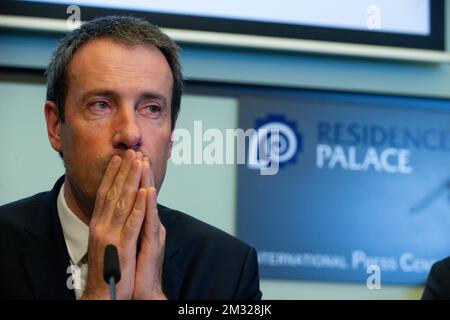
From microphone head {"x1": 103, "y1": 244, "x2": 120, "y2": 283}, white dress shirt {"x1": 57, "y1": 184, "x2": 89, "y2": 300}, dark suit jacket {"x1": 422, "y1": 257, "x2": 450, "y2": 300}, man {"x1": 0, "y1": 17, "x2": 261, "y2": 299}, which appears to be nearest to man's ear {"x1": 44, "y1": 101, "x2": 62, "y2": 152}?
man {"x1": 0, "y1": 17, "x2": 261, "y2": 299}

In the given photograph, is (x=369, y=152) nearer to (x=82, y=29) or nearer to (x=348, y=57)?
(x=348, y=57)

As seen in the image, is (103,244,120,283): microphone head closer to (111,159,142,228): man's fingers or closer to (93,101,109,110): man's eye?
(111,159,142,228): man's fingers

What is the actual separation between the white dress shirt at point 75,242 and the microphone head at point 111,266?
325mm

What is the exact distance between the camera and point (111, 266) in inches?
40.8

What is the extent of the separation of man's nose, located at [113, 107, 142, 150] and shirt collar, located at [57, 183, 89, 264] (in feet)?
0.70

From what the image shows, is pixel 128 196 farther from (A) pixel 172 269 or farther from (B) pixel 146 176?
(A) pixel 172 269

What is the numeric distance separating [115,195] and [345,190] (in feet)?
3.16

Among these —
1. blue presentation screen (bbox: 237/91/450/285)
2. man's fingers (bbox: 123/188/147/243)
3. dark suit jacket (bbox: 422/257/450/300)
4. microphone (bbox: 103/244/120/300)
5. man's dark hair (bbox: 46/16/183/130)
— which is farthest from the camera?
blue presentation screen (bbox: 237/91/450/285)

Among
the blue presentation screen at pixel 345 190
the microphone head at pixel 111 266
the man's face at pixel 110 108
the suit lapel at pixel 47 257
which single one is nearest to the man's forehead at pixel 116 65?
the man's face at pixel 110 108

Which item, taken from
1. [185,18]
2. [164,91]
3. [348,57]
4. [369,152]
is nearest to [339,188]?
[369,152]

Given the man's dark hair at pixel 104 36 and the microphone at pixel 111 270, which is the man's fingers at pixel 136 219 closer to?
the microphone at pixel 111 270

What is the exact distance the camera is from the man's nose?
1301mm

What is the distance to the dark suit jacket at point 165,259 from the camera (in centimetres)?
A: 134

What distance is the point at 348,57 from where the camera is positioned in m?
2.11
